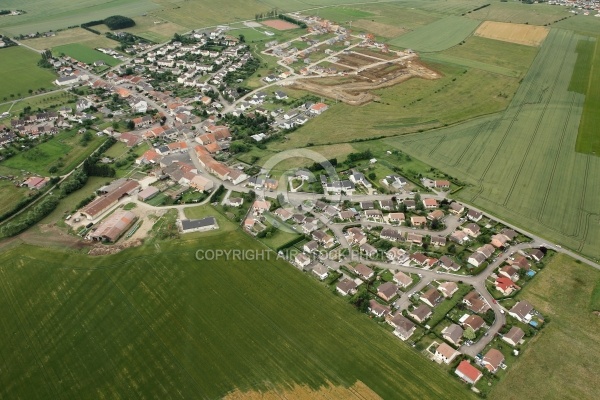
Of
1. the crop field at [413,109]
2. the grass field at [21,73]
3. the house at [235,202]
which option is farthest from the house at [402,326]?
the grass field at [21,73]

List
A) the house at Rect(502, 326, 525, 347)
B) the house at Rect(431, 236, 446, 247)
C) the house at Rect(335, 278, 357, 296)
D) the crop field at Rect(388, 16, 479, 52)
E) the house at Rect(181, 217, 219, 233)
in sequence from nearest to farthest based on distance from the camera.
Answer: the house at Rect(502, 326, 525, 347) → the house at Rect(335, 278, 357, 296) → the house at Rect(431, 236, 446, 247) → the house at Rect(181, 217, 219, 233) → the crop field at Rect(388, 16, 479, 52)

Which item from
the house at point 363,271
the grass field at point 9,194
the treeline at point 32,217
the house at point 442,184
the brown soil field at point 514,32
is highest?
the brown soil field at point 514,32

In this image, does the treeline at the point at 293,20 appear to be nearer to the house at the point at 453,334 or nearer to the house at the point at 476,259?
the house at the point at 476,259

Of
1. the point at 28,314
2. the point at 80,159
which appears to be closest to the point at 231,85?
the point at 80,159

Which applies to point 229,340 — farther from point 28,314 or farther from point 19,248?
point 19,248

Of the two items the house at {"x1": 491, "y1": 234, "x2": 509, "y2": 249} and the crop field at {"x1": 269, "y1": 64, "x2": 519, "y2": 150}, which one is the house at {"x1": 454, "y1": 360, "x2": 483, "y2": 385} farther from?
the crop field at {"x1": 269, "y1": 64, "x2": 519, "y2": 150}

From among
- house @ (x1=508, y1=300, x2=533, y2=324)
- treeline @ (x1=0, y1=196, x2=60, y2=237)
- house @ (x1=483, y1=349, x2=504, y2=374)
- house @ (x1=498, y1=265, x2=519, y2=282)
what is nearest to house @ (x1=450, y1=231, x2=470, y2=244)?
house @ (x1=498, y1=265, x2=519, y2=282)

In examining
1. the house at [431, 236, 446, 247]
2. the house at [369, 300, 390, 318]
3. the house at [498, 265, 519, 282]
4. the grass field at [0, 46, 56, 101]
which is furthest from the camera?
the grass field at [0, 46, 56, 101]
